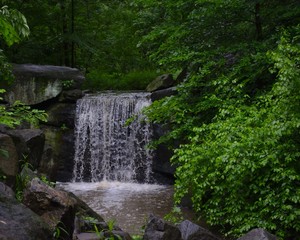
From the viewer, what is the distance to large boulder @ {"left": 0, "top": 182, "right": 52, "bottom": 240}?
15.1ft

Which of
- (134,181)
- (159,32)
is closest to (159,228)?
(159,32)

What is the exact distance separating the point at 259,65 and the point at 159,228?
4.22 metres

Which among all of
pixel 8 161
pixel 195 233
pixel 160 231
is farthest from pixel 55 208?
pixel 195 233

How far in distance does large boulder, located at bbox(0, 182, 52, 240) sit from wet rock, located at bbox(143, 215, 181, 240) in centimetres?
196

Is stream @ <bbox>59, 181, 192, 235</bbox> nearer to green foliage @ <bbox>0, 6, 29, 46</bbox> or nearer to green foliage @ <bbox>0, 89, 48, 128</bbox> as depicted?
green foliage @ <bbox>0, 89, 48, 128</bbox>

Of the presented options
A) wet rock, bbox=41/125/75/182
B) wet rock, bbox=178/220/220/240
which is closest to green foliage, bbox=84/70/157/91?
wet rock, bbox=41/125/75/182

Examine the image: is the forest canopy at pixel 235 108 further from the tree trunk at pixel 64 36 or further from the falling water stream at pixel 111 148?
the tree trunk at pixel 64 36

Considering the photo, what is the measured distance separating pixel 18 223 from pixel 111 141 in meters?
10.5

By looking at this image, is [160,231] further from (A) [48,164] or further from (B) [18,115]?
(A) [48,164]

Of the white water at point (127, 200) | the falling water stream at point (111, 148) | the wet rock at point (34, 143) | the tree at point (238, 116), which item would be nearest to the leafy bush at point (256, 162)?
the tree at point (238, 116)

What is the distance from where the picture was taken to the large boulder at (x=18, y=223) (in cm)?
462

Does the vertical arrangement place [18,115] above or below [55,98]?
below

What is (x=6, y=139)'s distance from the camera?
26.0 feet

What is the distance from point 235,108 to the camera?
7.84m
